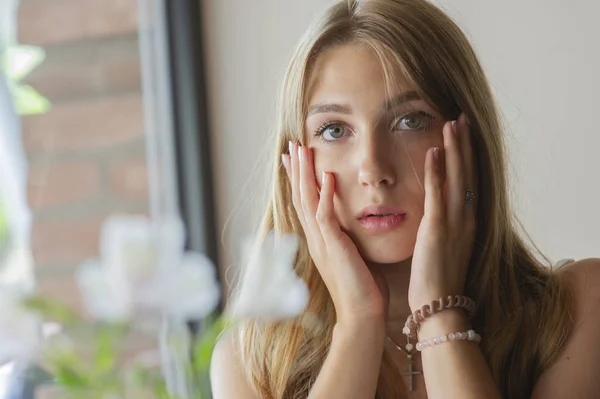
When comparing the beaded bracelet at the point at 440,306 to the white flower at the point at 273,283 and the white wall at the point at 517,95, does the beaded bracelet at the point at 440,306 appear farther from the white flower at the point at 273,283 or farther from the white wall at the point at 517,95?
the white wall at the point at 517,95

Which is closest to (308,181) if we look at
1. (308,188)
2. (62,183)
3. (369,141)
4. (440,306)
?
(308,188)

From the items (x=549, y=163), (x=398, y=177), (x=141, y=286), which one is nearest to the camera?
(x=141, y=286)

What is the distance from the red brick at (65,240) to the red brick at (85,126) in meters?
0.10

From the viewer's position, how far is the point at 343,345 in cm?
102

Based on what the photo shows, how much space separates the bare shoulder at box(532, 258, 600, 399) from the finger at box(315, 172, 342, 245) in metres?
0.29

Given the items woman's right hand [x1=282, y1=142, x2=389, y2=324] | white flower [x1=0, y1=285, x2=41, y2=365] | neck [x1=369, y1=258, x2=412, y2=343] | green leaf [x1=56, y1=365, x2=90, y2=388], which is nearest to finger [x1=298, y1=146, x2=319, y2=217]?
woman's right hand [x1=282, y1=142, x2=389, y2=324]

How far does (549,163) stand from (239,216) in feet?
1.77

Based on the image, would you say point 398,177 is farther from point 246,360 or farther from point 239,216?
point 239,216

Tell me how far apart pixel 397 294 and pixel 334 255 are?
0.42 ft

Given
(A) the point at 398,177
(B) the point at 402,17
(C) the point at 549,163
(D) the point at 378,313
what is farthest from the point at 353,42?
(C) the point at 549,163

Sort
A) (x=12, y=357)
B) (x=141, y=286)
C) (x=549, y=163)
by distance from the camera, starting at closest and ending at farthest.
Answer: (x=141, y=286) < (x=12, y=357) < (x=549, y=163)

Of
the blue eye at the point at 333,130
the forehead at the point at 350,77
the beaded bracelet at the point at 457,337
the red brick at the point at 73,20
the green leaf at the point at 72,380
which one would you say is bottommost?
the beaded bracelet at the point at 457,337

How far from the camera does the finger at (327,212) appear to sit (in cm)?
104

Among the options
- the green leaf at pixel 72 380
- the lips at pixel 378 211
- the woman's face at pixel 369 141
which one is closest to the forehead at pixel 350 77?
the woman's face at pixel 369 141
